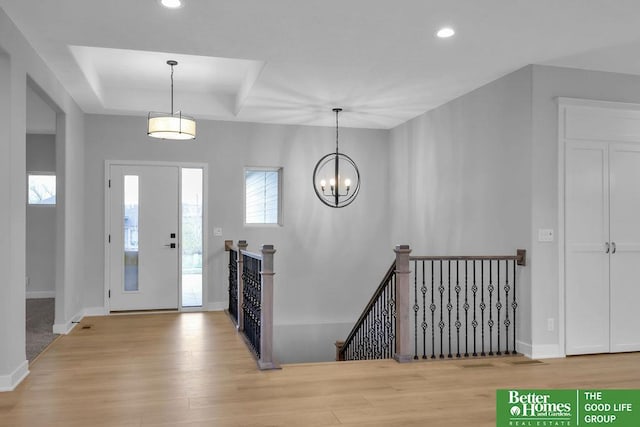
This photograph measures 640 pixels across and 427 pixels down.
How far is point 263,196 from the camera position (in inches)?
307

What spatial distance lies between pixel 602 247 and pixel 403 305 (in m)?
2.10

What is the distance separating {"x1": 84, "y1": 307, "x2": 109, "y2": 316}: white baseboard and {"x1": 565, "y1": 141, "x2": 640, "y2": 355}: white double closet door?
576 centimetres

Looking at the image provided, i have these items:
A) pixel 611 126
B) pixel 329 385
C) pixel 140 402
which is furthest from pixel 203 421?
pixel 611 126

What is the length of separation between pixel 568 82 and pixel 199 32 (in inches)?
137

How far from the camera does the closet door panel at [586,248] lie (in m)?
4.83

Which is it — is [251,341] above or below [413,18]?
below

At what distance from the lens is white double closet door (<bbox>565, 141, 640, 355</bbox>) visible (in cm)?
484

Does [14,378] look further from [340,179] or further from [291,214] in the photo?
[340,179]

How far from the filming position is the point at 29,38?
4125mm

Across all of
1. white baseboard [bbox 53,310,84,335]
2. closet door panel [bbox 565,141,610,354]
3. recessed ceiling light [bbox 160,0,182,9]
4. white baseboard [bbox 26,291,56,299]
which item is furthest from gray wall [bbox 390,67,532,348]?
white baseboard [bbox 26,291,56,299]

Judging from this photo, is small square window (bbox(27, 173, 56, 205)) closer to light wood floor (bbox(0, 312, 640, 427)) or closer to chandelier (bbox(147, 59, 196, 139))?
light wood floor (bbox(0, 312, 640, 427))

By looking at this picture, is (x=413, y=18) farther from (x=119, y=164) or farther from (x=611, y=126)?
(x=119, y=164)

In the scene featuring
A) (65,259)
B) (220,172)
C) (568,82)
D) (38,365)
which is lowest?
(38,365)

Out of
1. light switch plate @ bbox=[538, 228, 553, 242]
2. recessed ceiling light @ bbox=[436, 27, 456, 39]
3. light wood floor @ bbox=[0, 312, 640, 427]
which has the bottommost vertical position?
light wood floor @ bbox=[0, 312, 640, 427]
